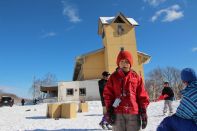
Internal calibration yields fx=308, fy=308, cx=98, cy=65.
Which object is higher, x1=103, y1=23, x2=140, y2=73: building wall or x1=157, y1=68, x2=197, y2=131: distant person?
x1=103, y1=23, x2=140, y2=73: building wall

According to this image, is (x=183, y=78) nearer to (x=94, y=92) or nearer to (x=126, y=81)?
(x=126, y=81)

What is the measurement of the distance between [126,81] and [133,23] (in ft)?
134

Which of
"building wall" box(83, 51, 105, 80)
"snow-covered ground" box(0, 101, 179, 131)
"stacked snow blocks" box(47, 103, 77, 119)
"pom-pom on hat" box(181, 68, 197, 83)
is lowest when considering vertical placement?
"snow-covered ground" box(0, 101, 179, 131)

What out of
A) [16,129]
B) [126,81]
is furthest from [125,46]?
[126,81]

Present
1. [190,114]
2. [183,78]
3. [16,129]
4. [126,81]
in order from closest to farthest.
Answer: [190,114] < [183,78] < [126,81] < [16,129]

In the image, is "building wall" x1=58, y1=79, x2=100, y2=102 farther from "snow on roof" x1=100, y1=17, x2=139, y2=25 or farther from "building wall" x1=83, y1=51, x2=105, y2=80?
"snow on roof" x1=100, y1=17, x2=139, y2=25

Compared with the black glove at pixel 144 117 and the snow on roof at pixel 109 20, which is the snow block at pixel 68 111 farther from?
the snow on roof at pixel 109 20

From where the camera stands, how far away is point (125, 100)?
197 inches

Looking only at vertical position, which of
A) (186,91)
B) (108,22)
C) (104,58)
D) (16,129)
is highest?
(108,22)

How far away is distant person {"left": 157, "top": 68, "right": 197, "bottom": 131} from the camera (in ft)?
14.3

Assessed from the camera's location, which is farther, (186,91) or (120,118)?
(120,118)

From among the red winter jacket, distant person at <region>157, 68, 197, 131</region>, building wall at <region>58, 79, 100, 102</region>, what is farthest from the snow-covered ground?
building wall at <region>58, 79, 100, 102</region>

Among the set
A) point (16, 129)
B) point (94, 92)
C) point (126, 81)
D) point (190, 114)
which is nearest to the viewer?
point (190, 114)

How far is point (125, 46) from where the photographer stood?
43.3 metres
